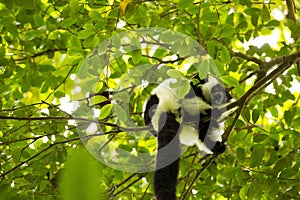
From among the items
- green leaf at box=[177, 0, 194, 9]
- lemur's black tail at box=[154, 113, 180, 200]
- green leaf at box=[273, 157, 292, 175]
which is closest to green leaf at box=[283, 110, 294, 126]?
green leaf at box=[273, 157, 292, 175]

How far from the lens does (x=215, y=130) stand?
7.55 feet

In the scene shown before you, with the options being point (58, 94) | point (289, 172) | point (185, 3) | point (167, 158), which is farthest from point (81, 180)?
point (58, 94)

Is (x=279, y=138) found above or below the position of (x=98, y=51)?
below

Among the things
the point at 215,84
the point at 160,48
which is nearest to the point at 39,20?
the point at 160,48

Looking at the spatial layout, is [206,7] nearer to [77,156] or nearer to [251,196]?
[251,196]

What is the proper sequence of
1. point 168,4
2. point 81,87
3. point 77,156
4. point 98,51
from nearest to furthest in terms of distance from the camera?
point 77,156
point 98,51
point 81,87
point 168,4

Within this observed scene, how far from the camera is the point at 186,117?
2.27 metres

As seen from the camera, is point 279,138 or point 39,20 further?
point 279,138

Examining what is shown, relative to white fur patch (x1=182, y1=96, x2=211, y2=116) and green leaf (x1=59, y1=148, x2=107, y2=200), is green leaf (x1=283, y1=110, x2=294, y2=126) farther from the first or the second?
green leaf (x1=59, y1=148, x2=107, y2=200)

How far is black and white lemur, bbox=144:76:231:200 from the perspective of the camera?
2080 mm

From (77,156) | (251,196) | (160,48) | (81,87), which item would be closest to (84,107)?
(81,87)

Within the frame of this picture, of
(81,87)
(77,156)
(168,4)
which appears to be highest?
(77,156)

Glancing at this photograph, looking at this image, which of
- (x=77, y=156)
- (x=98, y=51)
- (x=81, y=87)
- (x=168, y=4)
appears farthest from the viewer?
(x=168, y=4)

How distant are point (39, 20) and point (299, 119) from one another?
1411 millimetres
